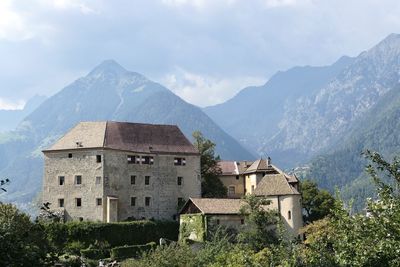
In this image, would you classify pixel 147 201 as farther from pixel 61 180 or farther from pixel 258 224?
pixel 258 224

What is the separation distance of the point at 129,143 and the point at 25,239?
63753mm

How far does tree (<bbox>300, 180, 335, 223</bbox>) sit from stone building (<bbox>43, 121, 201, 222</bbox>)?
14725mm

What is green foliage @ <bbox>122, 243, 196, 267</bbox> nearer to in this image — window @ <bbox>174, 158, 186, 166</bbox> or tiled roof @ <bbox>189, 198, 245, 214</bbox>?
tiled roof @ <bbox>189, 198, 245, 214</bbox>

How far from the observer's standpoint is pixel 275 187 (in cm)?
7712

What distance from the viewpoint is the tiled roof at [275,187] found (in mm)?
75688

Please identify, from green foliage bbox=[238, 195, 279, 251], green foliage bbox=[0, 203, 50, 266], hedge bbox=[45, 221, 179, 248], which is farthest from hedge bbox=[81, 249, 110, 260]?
green foliage bbox=[0, 203, 50, 266]

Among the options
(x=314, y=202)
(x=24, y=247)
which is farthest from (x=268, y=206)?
(x=24, y=247)

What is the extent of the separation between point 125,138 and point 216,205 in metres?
15.1

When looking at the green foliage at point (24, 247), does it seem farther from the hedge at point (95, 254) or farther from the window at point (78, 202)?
the window at point (78, 202)

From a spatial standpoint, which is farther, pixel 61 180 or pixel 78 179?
pixel 61 180

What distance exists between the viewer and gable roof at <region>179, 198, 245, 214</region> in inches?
2864

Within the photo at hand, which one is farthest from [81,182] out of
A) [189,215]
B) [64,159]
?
[189,215]

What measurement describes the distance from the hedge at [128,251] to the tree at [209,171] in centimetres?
2034

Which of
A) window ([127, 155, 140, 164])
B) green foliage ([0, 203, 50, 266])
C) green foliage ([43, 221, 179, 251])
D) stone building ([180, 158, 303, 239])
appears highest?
window ([127, 155, 140, 164])
